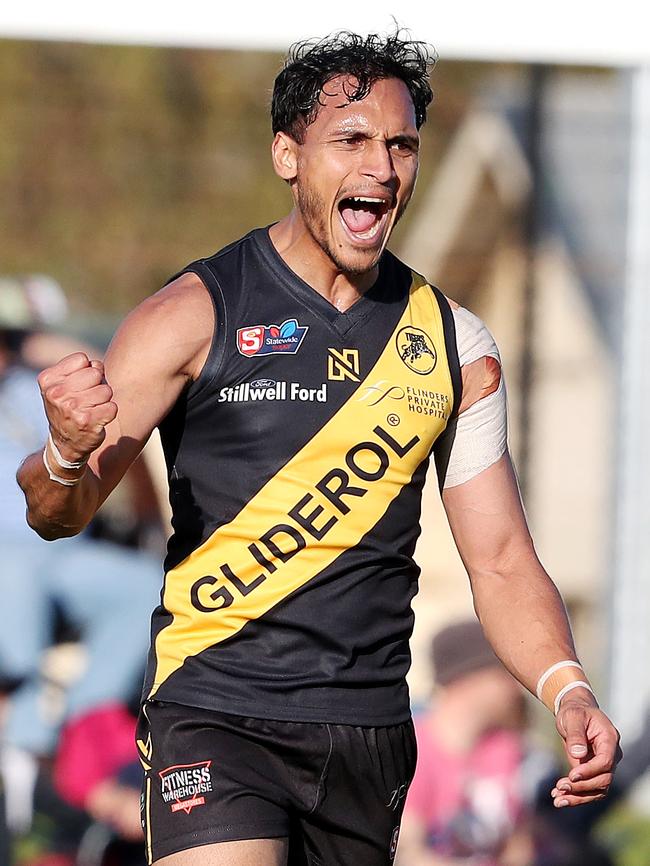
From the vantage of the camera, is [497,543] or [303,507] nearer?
[303,507]

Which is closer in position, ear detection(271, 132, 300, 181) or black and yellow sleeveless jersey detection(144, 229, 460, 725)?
black and yellow sleeveless jersey detection(144, 229, 460, 725)

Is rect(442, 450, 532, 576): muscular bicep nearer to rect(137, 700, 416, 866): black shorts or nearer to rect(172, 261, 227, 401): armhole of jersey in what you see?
rect(137, 700, 416, 866): black shorts

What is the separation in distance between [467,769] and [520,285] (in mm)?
2362

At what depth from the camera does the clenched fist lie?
2.66 meters

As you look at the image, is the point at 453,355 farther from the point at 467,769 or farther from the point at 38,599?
the point at 38,599

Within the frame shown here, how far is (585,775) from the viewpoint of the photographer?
282 cm

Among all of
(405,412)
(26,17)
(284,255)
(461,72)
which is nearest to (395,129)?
(284,255)

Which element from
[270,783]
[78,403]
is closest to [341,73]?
[78,403]

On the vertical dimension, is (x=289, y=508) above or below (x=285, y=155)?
below

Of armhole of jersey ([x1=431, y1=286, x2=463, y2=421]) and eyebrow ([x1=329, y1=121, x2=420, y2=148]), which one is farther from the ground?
eyebrow ([x1=329, y1=121, x2=420, y2=148])

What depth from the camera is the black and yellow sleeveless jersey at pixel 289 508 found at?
3.14m

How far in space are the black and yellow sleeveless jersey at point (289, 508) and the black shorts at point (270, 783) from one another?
0.15ft

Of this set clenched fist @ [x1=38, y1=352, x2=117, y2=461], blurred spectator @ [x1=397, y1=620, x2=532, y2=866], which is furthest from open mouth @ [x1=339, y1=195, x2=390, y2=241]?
blurred spectator @ [x1=397, y1=620, x2=532, y2=866]

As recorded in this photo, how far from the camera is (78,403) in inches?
105
